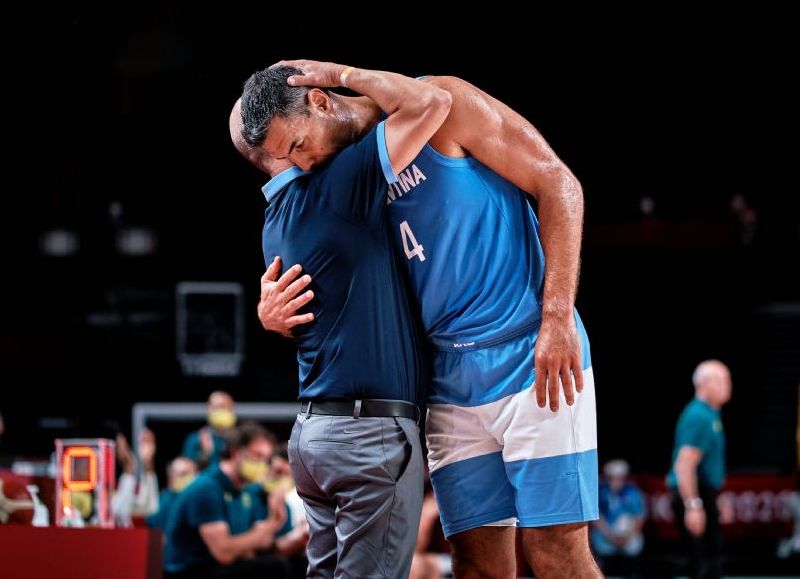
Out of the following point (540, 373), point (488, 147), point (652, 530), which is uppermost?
point (488, 147)

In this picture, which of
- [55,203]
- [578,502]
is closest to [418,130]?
[578,502]

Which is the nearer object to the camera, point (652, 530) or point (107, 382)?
point (652, 530)

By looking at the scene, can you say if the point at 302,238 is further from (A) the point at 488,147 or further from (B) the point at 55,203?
(B) the point at 55,203

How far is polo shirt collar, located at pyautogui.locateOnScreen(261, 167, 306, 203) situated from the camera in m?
3.07

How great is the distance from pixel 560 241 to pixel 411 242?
40 cm

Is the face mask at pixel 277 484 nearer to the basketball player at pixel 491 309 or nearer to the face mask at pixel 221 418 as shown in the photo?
the face mask at pixel 221 418

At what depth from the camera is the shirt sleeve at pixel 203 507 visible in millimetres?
6578

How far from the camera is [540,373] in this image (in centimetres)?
298

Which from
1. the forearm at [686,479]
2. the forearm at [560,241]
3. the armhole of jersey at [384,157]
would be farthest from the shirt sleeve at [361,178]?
the forearm at [686,479]

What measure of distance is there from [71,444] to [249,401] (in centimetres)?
1108

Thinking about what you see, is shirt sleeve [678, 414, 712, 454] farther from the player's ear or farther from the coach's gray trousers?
the player's ear

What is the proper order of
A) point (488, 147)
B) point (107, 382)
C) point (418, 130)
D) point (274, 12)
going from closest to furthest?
point (418, 130) → point (488, 147) → point (274, 12) → point (107, 382)

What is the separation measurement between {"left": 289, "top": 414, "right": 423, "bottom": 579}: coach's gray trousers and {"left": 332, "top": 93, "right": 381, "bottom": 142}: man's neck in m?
0.76

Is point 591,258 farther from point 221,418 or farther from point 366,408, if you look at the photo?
point 366,408
